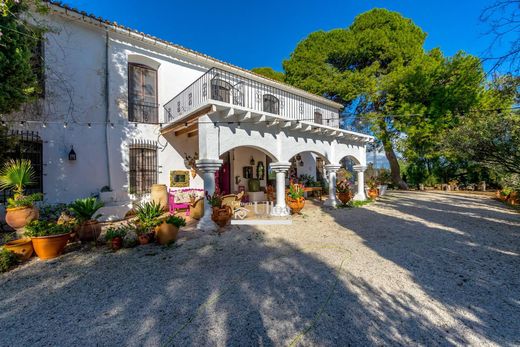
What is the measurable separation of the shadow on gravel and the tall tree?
9239 millimetres

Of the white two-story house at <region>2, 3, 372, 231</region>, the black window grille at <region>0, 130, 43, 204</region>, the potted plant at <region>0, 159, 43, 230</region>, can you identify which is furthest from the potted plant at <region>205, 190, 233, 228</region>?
the black window grille at <region>0, 130, 43, 204</region>

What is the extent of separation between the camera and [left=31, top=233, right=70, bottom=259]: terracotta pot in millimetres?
4508

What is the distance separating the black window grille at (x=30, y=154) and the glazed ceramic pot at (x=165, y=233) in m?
4.61

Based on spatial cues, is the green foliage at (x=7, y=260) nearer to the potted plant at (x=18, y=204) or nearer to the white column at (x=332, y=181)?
the potted plant at (x=18, y=204)

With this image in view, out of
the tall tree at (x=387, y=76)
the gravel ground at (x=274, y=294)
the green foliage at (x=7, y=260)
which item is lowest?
the gravel ground at (x=274, y=294)

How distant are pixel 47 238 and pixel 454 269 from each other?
7.18 metres

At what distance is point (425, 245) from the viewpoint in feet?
16.8

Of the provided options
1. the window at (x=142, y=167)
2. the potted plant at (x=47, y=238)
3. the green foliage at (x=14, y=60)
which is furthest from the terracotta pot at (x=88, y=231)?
the window at (x=142, y=167)

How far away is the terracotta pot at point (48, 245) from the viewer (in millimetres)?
4508

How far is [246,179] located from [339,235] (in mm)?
6821

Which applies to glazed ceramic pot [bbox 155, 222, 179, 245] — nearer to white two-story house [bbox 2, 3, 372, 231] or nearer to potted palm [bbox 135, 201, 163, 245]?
potted palm [bbox 135, 201, 163, 245]

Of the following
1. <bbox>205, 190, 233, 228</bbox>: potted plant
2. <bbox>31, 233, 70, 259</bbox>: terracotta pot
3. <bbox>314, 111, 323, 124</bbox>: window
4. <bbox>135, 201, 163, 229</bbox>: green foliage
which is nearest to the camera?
<bbox>31, 233, 70, 259</bbox>: terracotta pot

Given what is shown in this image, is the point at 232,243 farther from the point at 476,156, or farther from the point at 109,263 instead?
the point at 476,156

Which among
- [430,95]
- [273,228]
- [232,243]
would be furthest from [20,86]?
[430,95]
